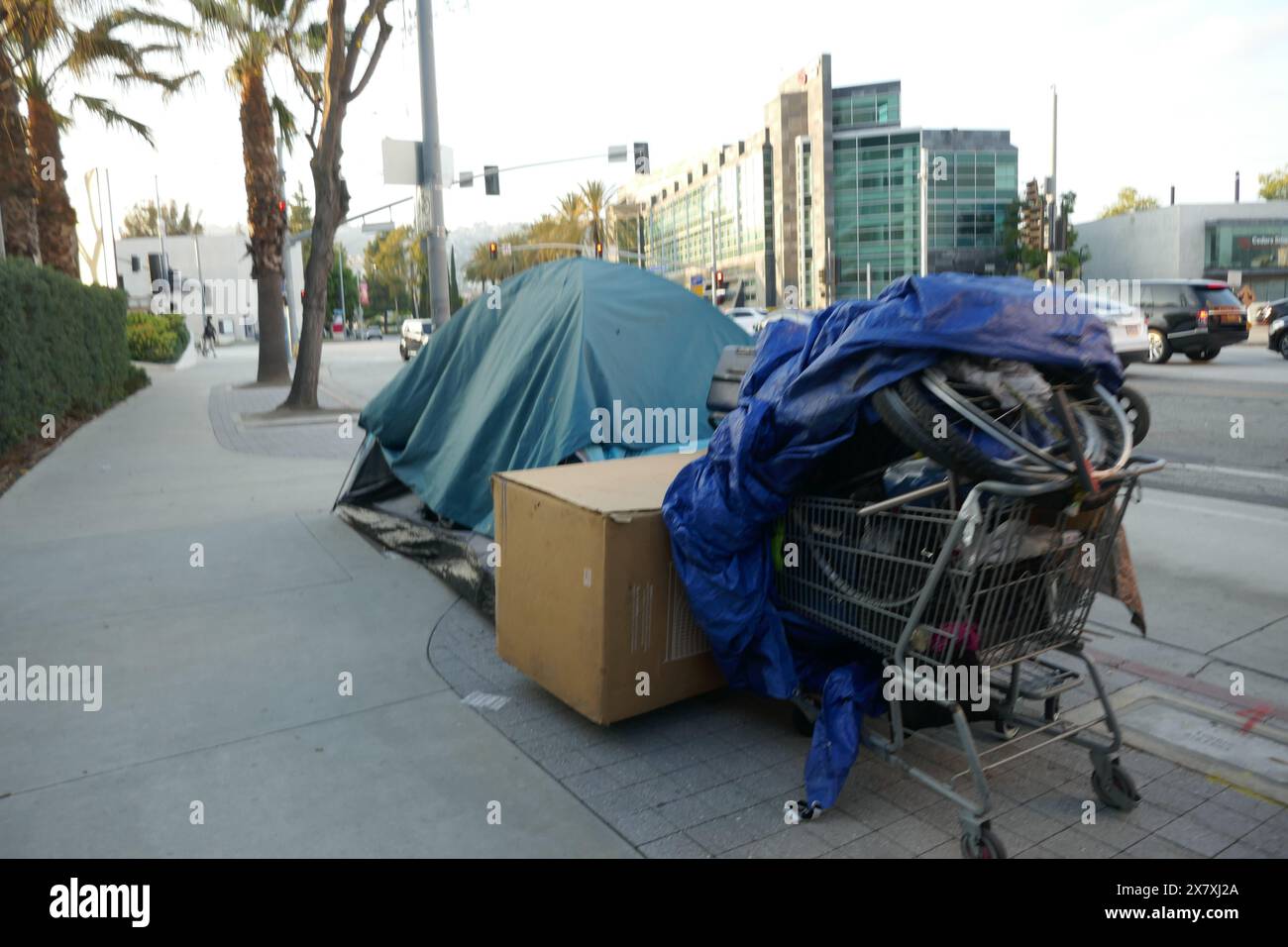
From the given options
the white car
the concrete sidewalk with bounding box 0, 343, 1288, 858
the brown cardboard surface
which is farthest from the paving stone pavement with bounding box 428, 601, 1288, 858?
the white car

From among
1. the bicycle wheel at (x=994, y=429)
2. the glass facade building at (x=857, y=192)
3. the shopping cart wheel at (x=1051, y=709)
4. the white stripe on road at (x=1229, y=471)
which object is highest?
the glass facade building at (x=857, y=192)

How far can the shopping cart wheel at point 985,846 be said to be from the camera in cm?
284

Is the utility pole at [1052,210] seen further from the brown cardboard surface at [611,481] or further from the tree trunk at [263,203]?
the brown cardboard surface at [611,481]

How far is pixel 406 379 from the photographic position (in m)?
7.12

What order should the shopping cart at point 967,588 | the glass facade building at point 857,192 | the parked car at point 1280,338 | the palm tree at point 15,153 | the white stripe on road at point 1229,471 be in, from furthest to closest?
1. the glass facade building at point 857,192
2. the parked car at point 1280,338
3. the palm tree at point 15,153
4. the white stripe on road at point 1229,471
5. the shopping cart at point 967,588

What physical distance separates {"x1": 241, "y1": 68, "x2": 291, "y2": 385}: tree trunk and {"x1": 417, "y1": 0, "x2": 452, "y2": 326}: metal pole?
9.91 m

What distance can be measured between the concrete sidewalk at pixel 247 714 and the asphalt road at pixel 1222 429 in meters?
6.86

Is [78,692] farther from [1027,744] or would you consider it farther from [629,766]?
[1027,744]

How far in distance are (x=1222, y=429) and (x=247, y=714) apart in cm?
1121

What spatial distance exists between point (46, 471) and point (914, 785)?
34.8 ft

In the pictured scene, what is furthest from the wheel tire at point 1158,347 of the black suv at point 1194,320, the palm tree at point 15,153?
the palm tree at point 15,153

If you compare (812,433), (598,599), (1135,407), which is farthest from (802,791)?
(1135,407)

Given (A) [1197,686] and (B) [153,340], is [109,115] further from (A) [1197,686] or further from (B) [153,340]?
(A) [1197,686]
